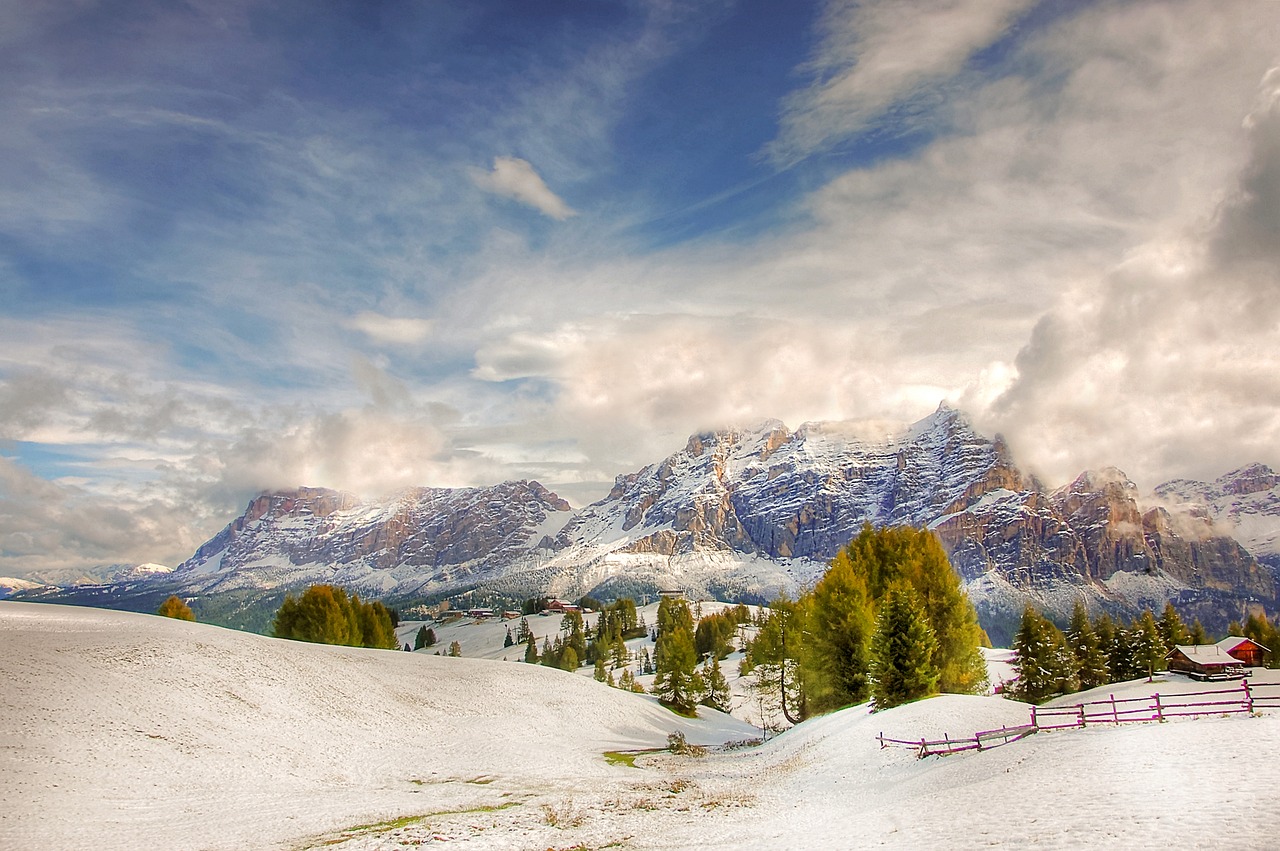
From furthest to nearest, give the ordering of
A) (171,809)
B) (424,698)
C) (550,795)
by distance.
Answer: (424,698)
(550,795)
(171,809)

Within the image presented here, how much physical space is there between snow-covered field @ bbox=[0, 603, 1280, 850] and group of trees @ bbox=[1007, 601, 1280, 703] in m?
35.5

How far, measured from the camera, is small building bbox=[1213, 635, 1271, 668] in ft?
254

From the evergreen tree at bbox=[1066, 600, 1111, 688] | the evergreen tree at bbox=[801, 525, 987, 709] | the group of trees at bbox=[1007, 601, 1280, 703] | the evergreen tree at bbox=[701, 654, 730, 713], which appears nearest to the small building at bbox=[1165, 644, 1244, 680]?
the group of trees at bbox=[1007, 601, 1280, 703]

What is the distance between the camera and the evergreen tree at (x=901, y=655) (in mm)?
43781

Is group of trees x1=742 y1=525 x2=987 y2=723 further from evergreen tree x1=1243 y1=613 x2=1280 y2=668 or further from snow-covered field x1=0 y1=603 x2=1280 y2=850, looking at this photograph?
evergreen tree x1=1243 y1=613 x2=1280 y2=668

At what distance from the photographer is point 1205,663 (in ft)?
240

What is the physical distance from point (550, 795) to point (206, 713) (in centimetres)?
1936

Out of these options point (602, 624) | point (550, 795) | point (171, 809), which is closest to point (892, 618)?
point (550, 795)

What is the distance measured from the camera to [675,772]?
140 feet

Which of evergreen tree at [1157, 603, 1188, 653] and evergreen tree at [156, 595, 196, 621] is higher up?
evergreen tree at [156, 595, 196, 621]

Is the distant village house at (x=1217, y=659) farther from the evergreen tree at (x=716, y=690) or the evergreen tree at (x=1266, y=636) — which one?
the evergreen tree at (x=716, y=690)

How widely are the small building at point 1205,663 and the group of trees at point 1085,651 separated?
137cm

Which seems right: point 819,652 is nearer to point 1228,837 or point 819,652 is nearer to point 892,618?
point 892,618

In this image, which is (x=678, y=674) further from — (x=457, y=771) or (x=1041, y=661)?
(x=457, y=771)
